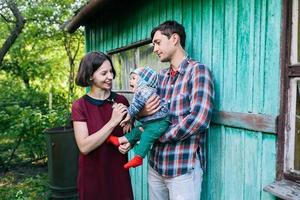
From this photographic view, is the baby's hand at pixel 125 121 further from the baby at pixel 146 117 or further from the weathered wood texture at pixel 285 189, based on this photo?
the weathered wood texture at pixel 285 189

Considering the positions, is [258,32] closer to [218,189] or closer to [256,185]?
[256,185]

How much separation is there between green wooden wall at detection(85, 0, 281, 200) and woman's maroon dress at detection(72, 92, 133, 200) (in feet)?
2.42

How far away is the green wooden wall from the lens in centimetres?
222

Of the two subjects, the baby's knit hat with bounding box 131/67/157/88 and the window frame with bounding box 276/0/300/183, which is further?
the baby's knit hat with bounding box 131/67/157/88

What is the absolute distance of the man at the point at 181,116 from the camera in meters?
2.49

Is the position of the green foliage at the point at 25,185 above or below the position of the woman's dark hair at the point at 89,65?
below

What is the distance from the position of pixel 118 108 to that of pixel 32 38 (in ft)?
33.1

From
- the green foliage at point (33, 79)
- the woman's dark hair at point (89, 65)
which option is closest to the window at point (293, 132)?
the woman's dark hair at point (89, 65)

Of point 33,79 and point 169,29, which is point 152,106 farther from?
point 33,79

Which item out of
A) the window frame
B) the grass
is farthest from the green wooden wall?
the grass

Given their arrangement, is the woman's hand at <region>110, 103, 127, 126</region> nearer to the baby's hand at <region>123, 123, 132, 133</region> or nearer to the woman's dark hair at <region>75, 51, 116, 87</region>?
the baby's hand at <region>123, 123, 132, 133</region>

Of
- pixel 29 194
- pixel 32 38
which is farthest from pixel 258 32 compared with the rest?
pixel 32 38

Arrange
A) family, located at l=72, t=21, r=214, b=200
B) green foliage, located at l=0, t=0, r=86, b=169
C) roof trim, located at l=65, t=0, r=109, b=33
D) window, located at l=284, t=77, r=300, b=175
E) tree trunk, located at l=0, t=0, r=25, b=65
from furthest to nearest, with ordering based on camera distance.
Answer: tree trunk, located at l=0, t=0, r=25, b=65, green foliage, located at l=0, t=0, r=86, b=169, roof trim, located at l=65, t=0, r=109, b=33, family, located at l=72, t=21, r=214, b=200, window, located at l=284, t=77, r=300, b=175

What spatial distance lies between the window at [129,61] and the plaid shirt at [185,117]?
116 cm
